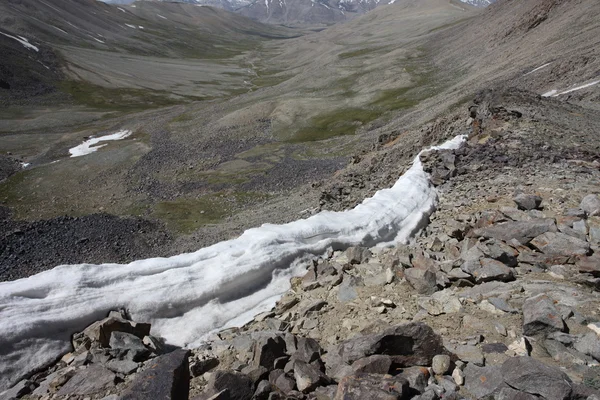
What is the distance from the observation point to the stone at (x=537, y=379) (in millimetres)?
5801

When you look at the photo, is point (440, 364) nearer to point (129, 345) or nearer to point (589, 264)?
point (589, 264)

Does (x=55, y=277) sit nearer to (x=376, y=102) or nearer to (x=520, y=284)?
(x=520, y=284)

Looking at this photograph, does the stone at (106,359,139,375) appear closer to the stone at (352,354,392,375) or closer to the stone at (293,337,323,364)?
the stone at (293,337,323,364)

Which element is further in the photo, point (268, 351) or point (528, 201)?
point (528, 201)

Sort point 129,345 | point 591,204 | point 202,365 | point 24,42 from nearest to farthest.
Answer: point 202,365 < point 129,345 < point 591,204 < point 24,42

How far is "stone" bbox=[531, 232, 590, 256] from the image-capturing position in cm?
1101

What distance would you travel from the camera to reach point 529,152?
2036 centimetres

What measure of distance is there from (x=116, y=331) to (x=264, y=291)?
4.03 m

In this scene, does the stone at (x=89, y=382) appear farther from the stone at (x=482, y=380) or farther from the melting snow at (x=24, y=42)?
the melting snow at (x=24, y=42)

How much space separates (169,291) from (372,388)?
6.18 metres

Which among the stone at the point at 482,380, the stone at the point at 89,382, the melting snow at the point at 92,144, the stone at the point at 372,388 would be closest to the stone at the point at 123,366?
the stone at the point at 89,382

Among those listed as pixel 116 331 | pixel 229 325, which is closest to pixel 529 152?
pixel 229 325

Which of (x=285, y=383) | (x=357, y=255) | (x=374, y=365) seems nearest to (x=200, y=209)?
(x=357, y=255)

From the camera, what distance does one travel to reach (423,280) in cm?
1016
